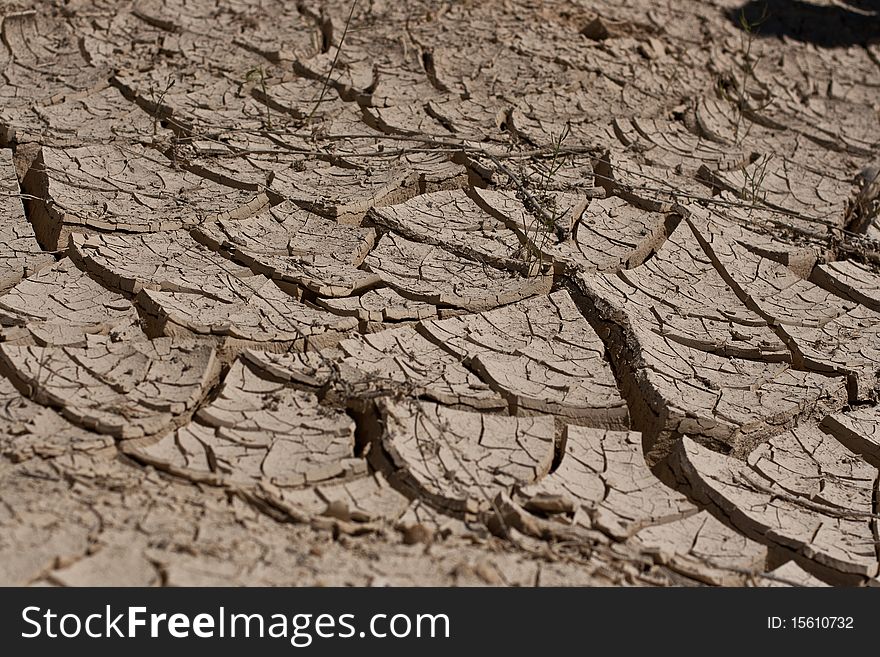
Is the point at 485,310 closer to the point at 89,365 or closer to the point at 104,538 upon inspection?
the point at 89,365

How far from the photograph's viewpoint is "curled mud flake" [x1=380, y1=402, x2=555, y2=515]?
7.15ft

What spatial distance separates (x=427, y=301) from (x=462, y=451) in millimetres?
601

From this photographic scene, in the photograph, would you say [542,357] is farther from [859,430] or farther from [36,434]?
[36,434]

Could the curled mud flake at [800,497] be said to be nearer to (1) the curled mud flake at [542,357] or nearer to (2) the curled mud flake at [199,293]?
(1) the curled mud flake at [542,357]

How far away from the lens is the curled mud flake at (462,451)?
7.15 feet

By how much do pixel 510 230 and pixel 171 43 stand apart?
1634 millimetres

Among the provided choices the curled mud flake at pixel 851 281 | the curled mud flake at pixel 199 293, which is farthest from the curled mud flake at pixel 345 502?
the curled mud flake at pixel 851 281

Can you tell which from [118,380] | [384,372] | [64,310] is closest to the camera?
[118,380]

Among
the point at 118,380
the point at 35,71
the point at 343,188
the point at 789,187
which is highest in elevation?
the point at 35,71

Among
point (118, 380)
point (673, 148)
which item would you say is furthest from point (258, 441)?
point (673, 148)

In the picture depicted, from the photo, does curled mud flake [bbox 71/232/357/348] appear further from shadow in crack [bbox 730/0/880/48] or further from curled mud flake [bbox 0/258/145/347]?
shadow in crack [bbox 730/0/880/48]

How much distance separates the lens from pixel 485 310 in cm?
280

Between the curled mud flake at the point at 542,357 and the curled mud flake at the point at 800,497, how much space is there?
23 cm

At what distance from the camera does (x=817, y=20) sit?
16.3 ft
